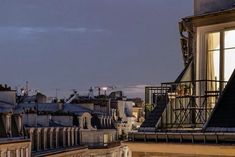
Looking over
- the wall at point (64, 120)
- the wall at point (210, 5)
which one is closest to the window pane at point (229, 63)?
the wall at point (210, 5)

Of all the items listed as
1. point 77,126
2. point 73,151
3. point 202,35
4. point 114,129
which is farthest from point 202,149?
point 114,129

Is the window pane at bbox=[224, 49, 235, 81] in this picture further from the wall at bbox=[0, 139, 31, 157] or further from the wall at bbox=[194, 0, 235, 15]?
the wall at bbox=[0, 139, 31, 157]

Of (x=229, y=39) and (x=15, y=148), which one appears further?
(x=15, y=148)

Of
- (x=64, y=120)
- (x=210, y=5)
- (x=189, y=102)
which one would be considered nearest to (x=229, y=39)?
(x=210, y=5)

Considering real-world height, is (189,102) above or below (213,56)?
below

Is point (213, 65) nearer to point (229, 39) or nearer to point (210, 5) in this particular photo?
point (229, 39)

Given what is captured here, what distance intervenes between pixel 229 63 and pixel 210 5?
3.13 feet

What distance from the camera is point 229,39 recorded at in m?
8.80

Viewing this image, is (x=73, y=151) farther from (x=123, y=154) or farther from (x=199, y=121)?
(x=199, y=121)

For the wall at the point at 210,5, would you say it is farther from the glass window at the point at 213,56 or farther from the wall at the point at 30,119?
the wall at the point at 30,119

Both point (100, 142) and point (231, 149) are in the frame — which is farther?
point (100, 142)

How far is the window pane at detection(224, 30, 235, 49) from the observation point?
8.73 metres

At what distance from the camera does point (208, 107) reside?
345 inches

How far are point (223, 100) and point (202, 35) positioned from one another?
176 centimetres
